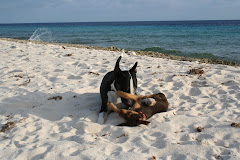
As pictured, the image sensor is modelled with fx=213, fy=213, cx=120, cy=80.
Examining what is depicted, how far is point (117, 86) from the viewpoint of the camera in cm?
367

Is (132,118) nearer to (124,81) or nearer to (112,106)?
(112,106)

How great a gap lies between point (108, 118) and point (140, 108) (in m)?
0.64

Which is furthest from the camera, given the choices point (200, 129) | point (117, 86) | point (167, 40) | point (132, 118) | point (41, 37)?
point (41, 37)

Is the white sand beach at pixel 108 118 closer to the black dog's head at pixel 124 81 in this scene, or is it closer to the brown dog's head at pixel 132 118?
the brown dog's head at pixel 132 118

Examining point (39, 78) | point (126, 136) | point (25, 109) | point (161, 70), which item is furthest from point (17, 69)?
point (126, 136)

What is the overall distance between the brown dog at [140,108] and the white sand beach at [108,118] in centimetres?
13

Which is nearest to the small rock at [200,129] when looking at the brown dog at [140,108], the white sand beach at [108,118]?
the white sand beach at [108,118]

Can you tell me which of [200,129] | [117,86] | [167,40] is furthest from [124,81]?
[167,40]

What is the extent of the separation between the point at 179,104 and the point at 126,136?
5.73ft

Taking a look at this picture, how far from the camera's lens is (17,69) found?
6980 mm

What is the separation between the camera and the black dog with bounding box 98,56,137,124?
3.53 meters

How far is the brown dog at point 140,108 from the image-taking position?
3.51 m

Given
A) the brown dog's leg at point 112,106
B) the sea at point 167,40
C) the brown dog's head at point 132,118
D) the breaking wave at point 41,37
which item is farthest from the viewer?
the breaking wave at point 41,37

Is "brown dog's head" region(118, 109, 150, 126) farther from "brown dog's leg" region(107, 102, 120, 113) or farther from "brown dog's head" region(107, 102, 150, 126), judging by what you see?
"brown dog's leg" region(107, 102, 120, 113)
